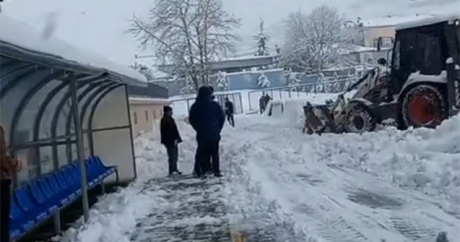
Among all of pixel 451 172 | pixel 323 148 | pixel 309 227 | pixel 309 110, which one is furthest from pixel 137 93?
pixel 309 227

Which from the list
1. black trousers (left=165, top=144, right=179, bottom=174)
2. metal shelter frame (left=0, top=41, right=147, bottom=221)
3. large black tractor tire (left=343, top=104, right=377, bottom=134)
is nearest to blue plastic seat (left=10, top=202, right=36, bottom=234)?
metal shelter frame (left=0, top=41, right=147, bottom=221)

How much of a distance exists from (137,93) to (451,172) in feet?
56.5

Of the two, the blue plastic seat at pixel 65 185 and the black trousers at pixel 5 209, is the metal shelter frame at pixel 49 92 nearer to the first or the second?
the blue plastic seat at pixel 65 185

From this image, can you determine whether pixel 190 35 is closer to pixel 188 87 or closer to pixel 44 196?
pixel 188 87

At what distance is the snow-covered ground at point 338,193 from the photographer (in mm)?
7953

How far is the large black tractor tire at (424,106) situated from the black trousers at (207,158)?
6.73 metres

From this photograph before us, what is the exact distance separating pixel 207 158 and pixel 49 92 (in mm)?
4374

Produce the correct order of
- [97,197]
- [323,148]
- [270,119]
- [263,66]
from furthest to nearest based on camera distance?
[263,66] < [270,119] < [323,148] < [97,197]

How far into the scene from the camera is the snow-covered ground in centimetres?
795

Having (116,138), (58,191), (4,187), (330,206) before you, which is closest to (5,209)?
(4,187)

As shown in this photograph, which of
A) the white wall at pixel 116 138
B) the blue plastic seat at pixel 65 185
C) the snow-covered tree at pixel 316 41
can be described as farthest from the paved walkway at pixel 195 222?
the snow-covered tree at pixel 316 41

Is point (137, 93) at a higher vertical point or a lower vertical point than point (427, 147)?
higher

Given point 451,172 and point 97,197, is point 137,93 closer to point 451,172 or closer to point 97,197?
point 97,197

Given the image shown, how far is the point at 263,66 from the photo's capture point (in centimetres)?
8306
